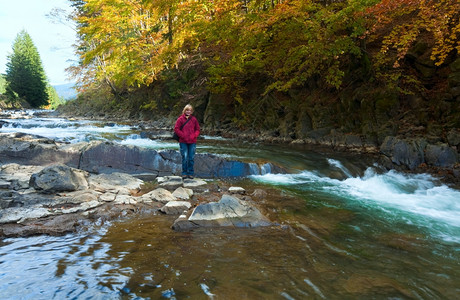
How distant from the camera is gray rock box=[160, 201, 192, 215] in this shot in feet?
18.1

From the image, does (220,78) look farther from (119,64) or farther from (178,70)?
(119,64)

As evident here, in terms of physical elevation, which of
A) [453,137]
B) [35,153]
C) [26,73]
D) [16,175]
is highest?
[26,73]

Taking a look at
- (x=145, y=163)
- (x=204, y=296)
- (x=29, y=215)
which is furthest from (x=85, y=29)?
(x=204, y=296)

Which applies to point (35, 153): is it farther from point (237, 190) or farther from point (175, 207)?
point (237, 190)

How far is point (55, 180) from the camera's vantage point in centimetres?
612

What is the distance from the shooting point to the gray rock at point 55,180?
19.7 feet

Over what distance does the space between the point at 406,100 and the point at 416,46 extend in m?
2.70

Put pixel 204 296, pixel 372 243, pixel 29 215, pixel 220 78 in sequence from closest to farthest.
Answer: pixel 204 296 < pixel 372 243 < pixel 29 215 < pixel 220 78

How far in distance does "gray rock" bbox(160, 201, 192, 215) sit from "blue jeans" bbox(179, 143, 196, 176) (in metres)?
2.36

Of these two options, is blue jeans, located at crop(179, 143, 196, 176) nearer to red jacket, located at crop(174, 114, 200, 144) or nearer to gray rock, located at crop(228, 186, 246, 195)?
red jacket, located at crop(174, 114, 200, 144)

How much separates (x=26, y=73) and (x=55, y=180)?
180 ft

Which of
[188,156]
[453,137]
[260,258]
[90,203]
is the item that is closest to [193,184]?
[188,156]

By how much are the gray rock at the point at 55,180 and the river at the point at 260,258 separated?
78.8 inches

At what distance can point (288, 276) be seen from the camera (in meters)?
3.32
